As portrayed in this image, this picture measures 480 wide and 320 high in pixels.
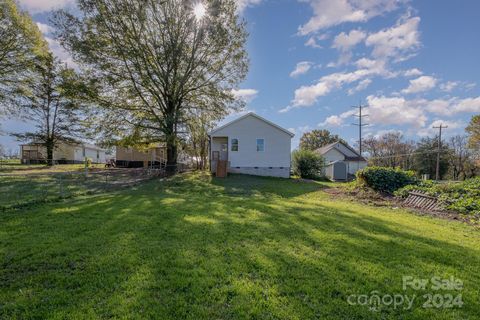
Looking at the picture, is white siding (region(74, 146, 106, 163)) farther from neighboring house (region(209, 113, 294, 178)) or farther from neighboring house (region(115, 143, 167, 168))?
neighboring house (region(209, 113, 294, 178))

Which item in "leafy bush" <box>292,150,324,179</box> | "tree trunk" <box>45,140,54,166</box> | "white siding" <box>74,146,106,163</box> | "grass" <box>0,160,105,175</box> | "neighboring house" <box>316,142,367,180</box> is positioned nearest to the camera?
"grass" <box>0,160,105,175</box>

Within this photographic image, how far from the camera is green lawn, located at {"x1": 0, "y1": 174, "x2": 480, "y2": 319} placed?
2.81 metres

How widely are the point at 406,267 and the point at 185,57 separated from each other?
17302 millimetres

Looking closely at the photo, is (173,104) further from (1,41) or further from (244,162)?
(1,41)

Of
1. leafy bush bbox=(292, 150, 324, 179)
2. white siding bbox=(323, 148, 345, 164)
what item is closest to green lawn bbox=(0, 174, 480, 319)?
leafy bush bbox=(292, 150, 324, 179)

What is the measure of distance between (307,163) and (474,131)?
84.5 ft

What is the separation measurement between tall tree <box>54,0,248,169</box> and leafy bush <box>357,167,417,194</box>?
11.1 m

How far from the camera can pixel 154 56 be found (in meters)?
17.0

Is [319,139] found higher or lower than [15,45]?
lower

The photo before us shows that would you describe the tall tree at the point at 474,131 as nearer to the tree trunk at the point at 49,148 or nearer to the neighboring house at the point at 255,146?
the neighboring house at the point at 255,146

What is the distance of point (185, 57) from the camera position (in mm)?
17500

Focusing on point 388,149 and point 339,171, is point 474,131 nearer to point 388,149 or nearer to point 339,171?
point 388,149

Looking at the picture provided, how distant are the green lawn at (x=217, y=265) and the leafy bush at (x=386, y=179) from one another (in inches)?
291

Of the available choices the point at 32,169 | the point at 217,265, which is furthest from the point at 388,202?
the point at 32,169
